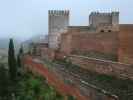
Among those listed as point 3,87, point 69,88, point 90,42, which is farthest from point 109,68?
point 3,87

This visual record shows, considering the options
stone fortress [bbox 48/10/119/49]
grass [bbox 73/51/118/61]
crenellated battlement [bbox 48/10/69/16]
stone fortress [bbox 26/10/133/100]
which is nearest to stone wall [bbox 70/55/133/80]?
stone fortress [bbox 26/10/133/100]

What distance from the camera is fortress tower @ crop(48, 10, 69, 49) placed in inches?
1097

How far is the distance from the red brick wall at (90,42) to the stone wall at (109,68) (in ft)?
5.23

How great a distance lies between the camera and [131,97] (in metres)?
7.56

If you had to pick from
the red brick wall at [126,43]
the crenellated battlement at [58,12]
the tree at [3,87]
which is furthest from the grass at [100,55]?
the crenellated battlement at [58,12]

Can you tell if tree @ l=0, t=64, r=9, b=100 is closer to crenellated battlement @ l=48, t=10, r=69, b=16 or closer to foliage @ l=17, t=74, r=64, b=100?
foliage @ l=17, t=74, r=64, b=100

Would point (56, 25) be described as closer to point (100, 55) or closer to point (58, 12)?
point (58, 12)

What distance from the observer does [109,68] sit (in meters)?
11.8

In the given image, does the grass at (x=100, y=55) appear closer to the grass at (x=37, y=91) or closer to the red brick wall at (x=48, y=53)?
the grass at (x=37, y=91)

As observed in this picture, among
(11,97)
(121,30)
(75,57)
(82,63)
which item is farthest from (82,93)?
(11,97)

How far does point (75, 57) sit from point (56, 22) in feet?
36.8

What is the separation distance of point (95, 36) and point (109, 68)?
18.3 ft

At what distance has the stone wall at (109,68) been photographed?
10.6 metres

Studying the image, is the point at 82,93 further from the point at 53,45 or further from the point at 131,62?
the point at 53,45
